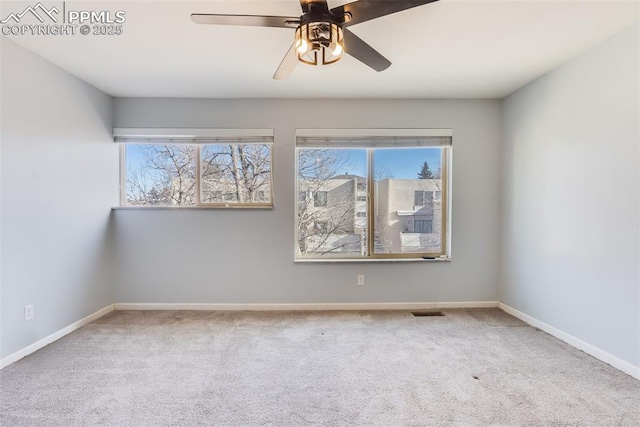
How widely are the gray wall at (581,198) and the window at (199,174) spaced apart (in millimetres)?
2717

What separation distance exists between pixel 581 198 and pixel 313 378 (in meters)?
2.56

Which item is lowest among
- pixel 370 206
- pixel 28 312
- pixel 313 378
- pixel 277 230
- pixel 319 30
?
pixel 313 378

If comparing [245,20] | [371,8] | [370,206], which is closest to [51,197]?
[245,20]

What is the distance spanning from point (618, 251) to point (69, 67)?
184 inches

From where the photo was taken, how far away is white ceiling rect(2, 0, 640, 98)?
72.1 inches

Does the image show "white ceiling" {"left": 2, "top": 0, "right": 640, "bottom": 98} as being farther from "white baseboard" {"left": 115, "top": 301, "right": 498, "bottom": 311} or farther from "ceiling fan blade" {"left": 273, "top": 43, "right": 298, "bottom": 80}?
"white baseboard" {"left": 115, "top": 301, "right": 498, "bottom": 311}

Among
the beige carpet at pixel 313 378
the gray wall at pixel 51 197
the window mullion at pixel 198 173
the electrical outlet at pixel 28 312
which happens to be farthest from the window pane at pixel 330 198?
the electrical outlet at pixel 28 312

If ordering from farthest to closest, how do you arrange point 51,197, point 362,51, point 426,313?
point 426,313, point 51,197, point 362,51

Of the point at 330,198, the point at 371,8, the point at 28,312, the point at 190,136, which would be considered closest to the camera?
the point at 371,8

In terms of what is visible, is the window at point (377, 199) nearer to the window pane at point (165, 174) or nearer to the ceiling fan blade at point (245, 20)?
the window pane at point (165, 174)

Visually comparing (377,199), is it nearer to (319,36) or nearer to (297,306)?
(297,306)

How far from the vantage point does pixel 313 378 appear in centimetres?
200

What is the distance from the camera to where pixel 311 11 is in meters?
1.48

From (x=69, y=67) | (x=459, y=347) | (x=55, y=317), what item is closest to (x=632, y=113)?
(x=459, y=347)
